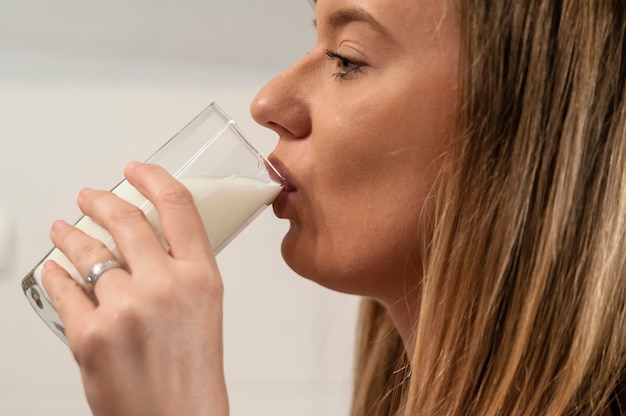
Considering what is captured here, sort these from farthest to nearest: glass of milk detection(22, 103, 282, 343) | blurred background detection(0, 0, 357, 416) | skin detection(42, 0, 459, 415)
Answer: blurred background detection(0, 0, 357, 416) → glass of milk detection(22, 103, 282, 343) → skin detection(42, 0, 459, 415)

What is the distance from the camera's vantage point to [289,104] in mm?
676

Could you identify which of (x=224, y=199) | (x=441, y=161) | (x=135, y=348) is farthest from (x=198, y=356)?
(x=441, y=161)

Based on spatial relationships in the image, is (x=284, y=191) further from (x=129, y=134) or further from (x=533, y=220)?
(x=129, y=134)

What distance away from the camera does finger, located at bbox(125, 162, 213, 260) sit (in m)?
0.56

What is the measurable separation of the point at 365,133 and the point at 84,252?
0.24 meters

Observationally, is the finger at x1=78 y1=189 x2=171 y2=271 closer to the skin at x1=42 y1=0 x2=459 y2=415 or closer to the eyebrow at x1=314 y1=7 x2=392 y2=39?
the skin at x1=42 y1=0 x2=459 y2=415

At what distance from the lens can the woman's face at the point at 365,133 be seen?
0.63m

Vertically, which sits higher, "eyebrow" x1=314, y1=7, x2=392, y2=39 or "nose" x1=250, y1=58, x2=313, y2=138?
"eyebrow" x1=314, y1=7, x2=392, y2=39

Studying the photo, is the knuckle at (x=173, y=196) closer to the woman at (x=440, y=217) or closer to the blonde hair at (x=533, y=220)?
the woman at (x=440, y=217)

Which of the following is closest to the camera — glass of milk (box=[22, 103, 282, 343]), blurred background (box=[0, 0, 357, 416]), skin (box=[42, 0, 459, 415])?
skin (box=[42, 0, 459, 415])

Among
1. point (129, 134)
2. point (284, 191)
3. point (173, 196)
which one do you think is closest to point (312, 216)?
point (284, 191)

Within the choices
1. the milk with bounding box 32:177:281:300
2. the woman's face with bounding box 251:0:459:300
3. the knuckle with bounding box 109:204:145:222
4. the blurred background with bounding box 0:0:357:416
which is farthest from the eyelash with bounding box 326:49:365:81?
the blurred background with bounding box 0:0:357:416

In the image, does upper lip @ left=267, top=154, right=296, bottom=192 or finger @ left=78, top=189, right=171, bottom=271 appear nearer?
finger @ left=78, top=189, right=171, bottom=271

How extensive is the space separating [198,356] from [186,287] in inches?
1.9
